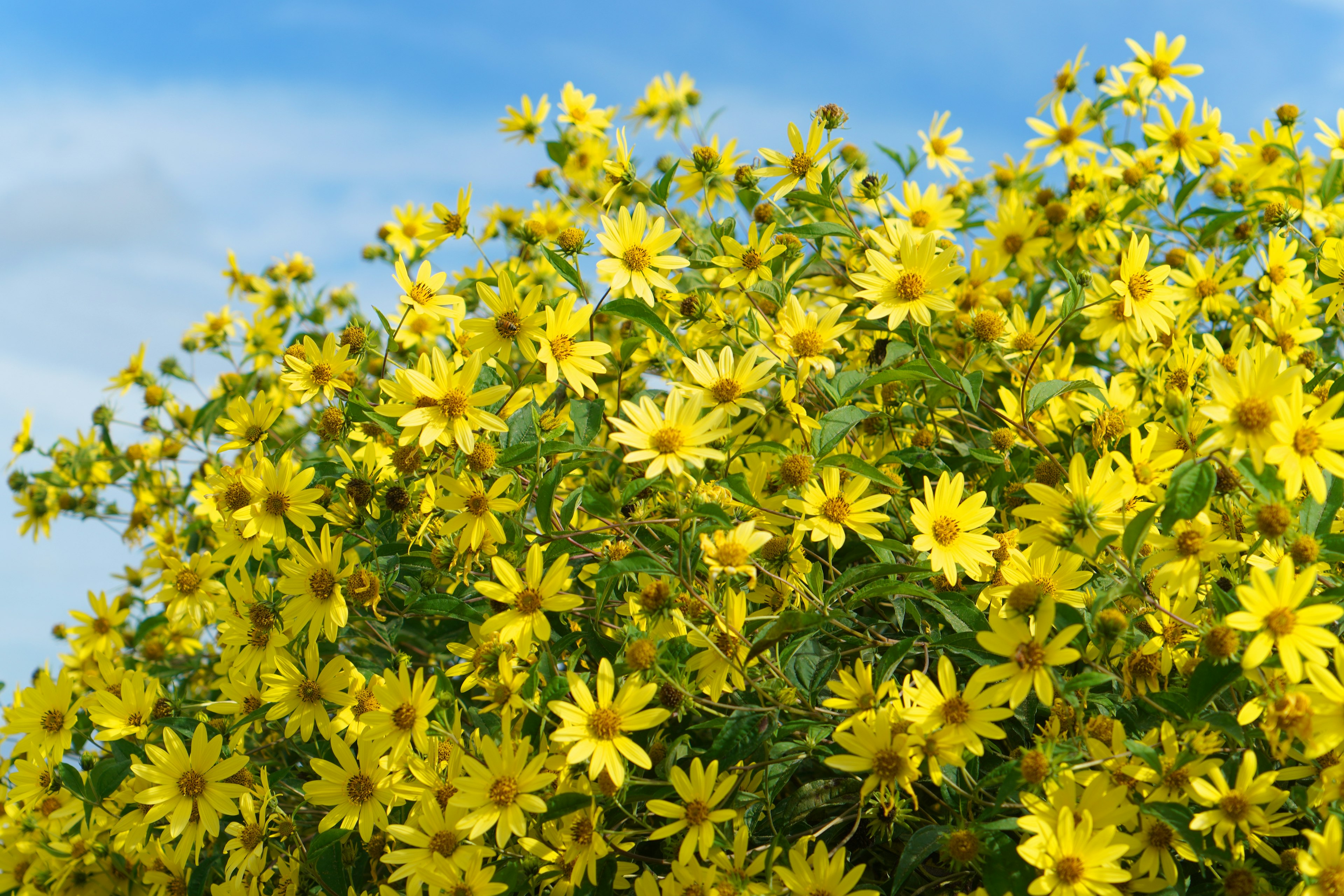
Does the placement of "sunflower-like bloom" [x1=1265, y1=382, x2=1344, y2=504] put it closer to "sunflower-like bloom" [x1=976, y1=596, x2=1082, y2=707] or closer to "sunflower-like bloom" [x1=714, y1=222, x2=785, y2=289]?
"sunflower-like bloom" [x1=976, y1=596, x2=1082, y2=707]

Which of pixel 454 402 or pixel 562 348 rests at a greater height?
pixel 562 348

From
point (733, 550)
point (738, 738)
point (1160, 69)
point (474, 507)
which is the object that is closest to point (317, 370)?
point (474, 507)

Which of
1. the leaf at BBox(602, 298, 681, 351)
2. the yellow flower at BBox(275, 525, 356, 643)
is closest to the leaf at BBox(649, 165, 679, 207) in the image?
the leaf at BBox(602, 298, 681, 351)

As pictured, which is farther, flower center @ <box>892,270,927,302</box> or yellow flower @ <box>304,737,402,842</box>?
flower center @ <box>892,270,927,302</box>

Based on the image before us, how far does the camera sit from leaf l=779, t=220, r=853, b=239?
2.30 metres

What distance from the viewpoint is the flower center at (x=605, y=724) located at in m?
1.71

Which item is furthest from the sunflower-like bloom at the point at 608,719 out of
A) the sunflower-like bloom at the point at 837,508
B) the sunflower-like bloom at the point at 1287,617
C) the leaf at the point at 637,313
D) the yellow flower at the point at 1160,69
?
the yellow flower at the point at 1160,69

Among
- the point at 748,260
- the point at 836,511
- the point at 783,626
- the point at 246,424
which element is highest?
the point at 748,260

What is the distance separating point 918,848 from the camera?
1752 mm

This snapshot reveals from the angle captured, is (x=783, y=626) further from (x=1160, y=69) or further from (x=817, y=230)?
(x=1160, y=69)

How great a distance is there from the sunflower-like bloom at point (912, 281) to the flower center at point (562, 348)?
648 millimetres

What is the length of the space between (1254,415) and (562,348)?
128 cm

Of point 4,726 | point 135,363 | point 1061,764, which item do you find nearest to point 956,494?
point 1061,764

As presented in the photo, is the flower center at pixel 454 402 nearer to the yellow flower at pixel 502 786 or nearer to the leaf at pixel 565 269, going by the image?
the leaf at pixel 565 269
